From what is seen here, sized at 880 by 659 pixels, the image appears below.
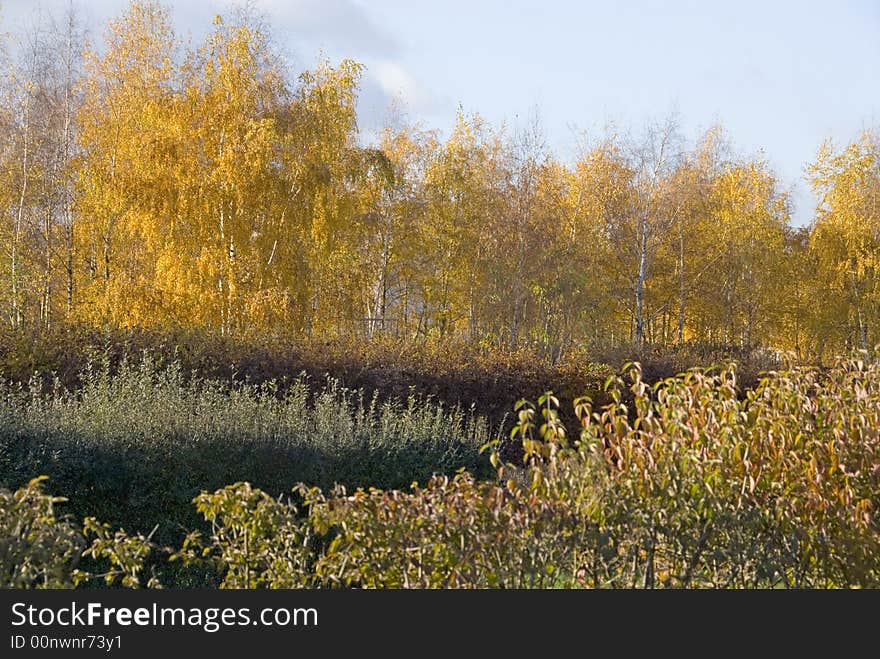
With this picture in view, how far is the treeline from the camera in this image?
1248 cm

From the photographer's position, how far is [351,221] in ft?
53.2

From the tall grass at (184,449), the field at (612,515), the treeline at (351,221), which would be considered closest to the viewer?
the field at (612,515)

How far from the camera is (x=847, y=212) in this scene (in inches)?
782

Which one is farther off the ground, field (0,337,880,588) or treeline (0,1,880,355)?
treeline (0,1,880,355)

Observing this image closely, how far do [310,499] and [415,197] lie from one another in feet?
51.1

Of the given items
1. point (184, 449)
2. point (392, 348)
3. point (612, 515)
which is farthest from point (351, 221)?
point (612, 515)

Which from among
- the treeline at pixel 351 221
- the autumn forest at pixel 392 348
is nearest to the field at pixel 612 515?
the autumn forest at pixel 392 348

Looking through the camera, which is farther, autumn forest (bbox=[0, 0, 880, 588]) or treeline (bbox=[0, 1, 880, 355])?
treeline (bbox=[0, 1, 880, 355])

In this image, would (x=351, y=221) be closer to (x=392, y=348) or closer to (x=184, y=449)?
(x=392, y=348)

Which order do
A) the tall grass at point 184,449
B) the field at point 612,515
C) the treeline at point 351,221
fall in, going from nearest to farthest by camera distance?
the field at point 612,515 → the tall grass at point 184,449 → the treeline at point 351,221

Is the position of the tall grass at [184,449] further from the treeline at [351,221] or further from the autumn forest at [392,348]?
the treeline at [351,221]

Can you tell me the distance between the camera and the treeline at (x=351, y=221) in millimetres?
12477

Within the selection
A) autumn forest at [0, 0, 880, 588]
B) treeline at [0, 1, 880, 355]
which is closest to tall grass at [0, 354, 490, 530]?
autumn forest at [0, 0, 880, 588]

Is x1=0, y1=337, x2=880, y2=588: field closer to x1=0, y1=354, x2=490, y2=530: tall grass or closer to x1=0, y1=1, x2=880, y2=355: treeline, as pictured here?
x1=0, y1=354, x2=490, y2=530: tall grass
